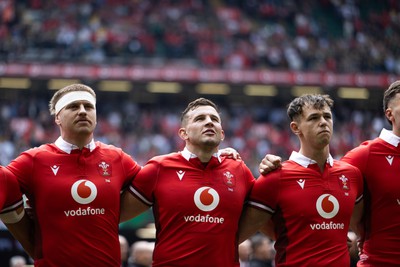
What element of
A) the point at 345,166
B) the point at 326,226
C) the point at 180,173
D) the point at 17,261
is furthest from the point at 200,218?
the point at 17,261

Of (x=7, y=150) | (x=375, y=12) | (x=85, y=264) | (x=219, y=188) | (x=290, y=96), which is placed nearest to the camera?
(x=85, y=264)

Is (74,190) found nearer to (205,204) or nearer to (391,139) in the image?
(205,204)

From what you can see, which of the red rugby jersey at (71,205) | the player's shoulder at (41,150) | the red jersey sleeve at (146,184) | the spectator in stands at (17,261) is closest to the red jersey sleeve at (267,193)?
the red jersey sleeve at (146,184)

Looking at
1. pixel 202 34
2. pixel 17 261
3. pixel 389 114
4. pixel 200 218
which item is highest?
pixel 202 34

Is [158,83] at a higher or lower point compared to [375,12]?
lower

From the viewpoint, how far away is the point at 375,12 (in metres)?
24.4

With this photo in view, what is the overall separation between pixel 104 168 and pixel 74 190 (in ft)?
0.94

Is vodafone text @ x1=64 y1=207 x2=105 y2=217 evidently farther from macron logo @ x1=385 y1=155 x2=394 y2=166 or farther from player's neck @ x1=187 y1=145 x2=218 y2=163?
macron logo @ x1=385 y1=155 x2=394 y2=166

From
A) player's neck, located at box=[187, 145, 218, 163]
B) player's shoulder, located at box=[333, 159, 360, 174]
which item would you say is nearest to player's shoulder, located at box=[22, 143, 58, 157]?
player's neck, located at box=[187, 145, 218, 163]

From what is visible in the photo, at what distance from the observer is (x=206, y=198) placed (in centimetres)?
442

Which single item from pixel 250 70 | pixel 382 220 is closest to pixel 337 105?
pixel 250 70

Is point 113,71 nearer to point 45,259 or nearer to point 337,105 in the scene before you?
point 337,105

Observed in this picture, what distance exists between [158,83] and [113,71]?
1.48 m

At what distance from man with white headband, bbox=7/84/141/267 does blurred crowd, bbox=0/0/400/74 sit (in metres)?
15.0
